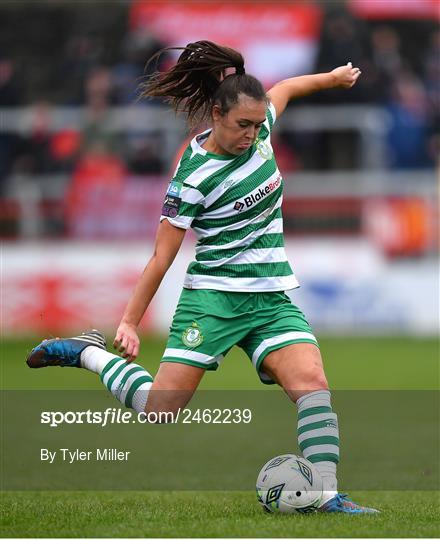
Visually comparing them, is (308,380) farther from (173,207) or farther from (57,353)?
(57,353)

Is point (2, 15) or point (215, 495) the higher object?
point (2, 15)

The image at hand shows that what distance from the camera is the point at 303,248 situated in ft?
54.0

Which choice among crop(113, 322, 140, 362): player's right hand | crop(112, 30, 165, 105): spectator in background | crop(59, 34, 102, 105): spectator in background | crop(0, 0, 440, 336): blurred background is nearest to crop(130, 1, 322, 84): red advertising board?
crop(0, 0, 440, 336): blurred background

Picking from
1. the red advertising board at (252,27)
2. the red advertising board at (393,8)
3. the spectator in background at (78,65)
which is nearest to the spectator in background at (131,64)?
the red advertising board at (252,27)

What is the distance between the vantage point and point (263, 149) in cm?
601

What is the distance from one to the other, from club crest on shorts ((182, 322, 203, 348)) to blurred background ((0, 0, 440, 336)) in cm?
1000

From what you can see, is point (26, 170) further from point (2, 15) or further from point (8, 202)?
point (2, 15)

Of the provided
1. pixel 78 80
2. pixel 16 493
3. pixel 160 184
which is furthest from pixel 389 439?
pixel 78 80

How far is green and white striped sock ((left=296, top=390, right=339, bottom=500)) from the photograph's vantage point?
18.7 ft

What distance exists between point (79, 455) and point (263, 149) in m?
2.94

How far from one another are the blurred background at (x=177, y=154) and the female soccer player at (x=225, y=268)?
9871mm

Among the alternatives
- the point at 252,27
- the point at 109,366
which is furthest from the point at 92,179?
the point at 109,366

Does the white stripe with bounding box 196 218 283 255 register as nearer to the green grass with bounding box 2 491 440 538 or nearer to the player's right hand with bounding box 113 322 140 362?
the player's right hand with bounding box 113 322 140 362

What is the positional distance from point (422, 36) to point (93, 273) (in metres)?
7.87
